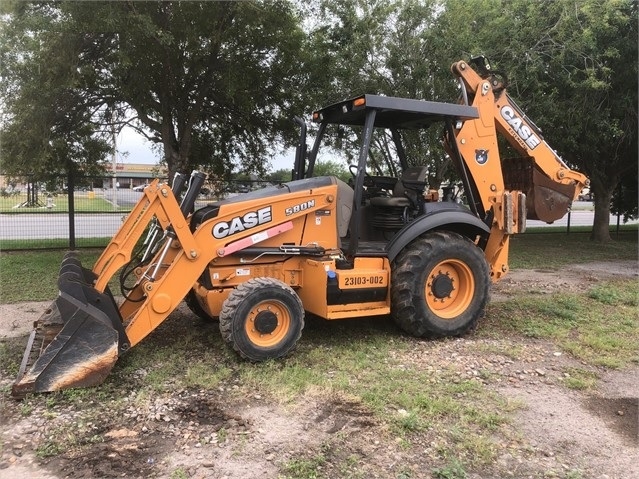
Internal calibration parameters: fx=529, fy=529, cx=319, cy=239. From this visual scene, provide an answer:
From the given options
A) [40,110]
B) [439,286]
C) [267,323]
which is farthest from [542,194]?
[40,110]

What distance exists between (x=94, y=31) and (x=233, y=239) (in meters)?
4.58

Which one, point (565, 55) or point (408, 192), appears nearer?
point (408, 192)

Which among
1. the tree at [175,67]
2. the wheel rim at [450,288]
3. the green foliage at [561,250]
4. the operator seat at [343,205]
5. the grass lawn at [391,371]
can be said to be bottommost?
the grass lawn at [391,371]

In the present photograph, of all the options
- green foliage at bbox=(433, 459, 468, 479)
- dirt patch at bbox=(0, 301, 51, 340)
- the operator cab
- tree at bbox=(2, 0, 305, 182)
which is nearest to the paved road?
tree at bbox=(2, 0, 305, 182)

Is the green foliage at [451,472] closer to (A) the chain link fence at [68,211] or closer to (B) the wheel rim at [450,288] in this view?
(B) the wheel rim at [450,288]

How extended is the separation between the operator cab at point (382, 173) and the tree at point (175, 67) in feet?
9.76

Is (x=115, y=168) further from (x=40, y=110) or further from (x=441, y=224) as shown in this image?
(x=441, y=224)

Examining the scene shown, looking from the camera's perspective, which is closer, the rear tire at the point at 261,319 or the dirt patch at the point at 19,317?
the rear tire at the point at 261,319

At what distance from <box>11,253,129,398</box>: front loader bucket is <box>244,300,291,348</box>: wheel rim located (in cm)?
108

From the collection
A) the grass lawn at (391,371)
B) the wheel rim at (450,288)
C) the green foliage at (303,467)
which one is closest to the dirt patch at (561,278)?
the grass lawn at (391,371)

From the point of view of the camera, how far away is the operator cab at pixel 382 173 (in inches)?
208

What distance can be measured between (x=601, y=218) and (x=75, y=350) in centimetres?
1598

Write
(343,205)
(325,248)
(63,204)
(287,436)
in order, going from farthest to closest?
1. (63,204)
2. (343,205)
3. (325,248)
4. (287,436)

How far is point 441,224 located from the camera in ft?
18.2
